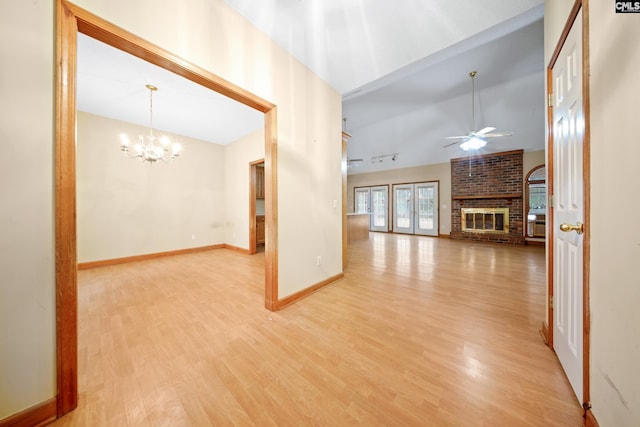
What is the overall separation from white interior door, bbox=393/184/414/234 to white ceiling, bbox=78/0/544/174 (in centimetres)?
232

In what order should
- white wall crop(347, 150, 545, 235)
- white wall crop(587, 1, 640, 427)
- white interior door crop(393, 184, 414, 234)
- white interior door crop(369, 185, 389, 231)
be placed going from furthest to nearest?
1. white interior door crop(369, 185, 389, 231)
2. white interior door crop(393, 184, 414, 234)
3. white wall crop(347, 150, 545, 235)
4. white wall crop(587, 1, 640, 427)

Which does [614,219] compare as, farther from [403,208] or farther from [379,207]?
[379,207]

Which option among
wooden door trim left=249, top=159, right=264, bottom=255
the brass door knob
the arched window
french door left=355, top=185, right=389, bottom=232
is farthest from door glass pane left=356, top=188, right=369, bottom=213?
the brass door knob

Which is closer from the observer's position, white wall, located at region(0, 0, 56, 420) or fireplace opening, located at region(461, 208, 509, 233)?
white wall, located at region(0, 0, 56, 420)

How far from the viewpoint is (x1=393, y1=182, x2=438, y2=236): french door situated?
23.7 ft

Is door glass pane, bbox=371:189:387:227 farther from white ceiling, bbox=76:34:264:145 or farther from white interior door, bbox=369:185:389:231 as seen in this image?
white ceiling, bbox=76:34:264:145

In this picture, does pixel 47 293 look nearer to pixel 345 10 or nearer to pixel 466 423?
pixel 466 423

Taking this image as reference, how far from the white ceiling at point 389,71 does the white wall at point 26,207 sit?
1.36 m

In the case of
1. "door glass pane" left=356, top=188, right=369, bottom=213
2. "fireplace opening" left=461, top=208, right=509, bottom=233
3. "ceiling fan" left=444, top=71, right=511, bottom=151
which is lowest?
"fireplace opening" left=461, top=208, right=509, bottom=233

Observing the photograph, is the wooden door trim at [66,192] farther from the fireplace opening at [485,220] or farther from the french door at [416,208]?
the fireplace opening at [485,220]

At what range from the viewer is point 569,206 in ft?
3.89

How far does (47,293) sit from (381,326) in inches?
84.8

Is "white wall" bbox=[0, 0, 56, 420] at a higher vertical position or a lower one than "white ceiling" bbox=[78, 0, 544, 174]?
lower

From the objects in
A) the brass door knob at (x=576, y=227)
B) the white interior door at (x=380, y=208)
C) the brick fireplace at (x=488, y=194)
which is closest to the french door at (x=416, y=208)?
the white interior door at (x=380, y=208)
